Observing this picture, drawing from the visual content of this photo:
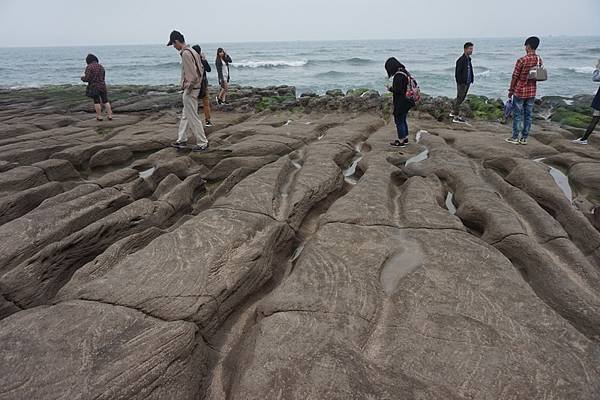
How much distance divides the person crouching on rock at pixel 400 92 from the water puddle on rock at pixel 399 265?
4658 millimetres

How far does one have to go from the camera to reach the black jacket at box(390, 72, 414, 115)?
7.43 metres

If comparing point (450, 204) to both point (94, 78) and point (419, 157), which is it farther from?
point (94, 78)

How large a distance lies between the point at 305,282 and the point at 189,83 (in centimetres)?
598

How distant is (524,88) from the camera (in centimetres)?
786

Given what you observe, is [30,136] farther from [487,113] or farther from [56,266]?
[487,113]

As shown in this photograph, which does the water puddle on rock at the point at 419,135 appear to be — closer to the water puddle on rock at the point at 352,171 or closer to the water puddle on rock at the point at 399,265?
the water puddle on rock at the point at 352,171

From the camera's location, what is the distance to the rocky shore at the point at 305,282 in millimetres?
2250

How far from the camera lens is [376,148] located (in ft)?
25.3

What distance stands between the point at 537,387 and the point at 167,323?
102 inches

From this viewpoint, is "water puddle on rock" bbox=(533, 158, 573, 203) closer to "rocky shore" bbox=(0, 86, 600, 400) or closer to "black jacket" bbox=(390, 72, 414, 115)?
"rocky shore" bbox=(0, 86, 600, 400)

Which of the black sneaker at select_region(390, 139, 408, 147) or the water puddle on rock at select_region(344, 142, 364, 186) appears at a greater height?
the black sneaker at select_region(390, 139, 408, 147)

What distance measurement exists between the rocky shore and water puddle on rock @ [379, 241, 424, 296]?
2 centimetres

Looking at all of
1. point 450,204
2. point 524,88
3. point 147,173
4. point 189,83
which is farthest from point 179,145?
point 524,88

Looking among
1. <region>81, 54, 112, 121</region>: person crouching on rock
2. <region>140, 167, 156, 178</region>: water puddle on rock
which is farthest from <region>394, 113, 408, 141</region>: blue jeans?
<region>81, 54, 112, 121</region>: person crouching on rock
